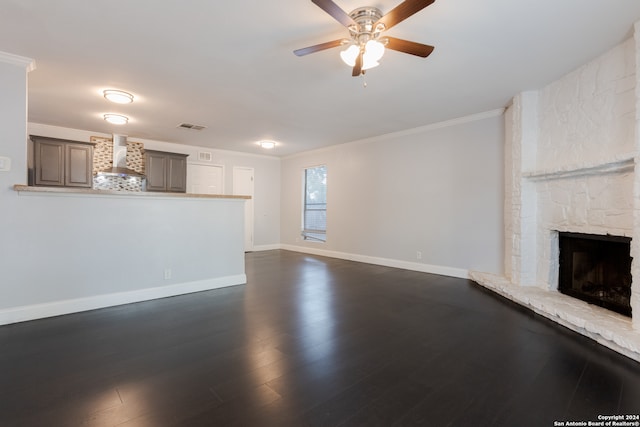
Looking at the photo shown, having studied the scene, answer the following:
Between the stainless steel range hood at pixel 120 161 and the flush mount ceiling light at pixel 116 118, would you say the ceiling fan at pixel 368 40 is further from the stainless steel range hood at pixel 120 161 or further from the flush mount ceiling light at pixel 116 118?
the stainless steel range hood at pixel 120 161

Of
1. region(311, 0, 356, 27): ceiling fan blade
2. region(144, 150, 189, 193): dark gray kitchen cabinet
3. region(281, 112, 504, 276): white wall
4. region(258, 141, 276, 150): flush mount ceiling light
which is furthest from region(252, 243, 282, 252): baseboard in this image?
region(311, 0, 356, 27): ceiling fan blade

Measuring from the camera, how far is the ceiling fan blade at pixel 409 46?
7.07ft

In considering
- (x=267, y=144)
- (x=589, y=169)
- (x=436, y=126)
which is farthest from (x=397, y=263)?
(x=267, y=144)

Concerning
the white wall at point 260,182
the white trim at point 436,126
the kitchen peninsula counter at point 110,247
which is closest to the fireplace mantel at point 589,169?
the white trim at point 436,126

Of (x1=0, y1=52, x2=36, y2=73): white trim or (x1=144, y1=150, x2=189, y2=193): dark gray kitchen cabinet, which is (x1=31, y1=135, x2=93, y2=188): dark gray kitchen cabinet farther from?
(x1=0, y1=52, x2=36, y2=73): white trim

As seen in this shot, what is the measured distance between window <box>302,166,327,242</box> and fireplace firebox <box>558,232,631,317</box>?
4815mm

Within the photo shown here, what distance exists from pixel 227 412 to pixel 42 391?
45.7 inches

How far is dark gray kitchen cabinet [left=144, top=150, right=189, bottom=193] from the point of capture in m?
5.68

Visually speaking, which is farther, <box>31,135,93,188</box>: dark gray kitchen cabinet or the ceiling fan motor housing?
<box>31,135,93,188</box>: dark gray kitchen cabinet

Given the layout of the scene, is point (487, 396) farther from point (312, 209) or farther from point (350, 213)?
point (312, 209)

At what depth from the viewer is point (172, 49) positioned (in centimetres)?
272

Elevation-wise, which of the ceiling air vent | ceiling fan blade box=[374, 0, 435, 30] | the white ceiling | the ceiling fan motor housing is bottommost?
ceiling fan blade box=[374, 0, 435, 30]

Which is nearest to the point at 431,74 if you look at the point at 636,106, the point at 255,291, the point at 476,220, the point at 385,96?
the point at 385,96

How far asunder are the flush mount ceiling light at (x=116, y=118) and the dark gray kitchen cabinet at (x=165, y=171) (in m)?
0.90
